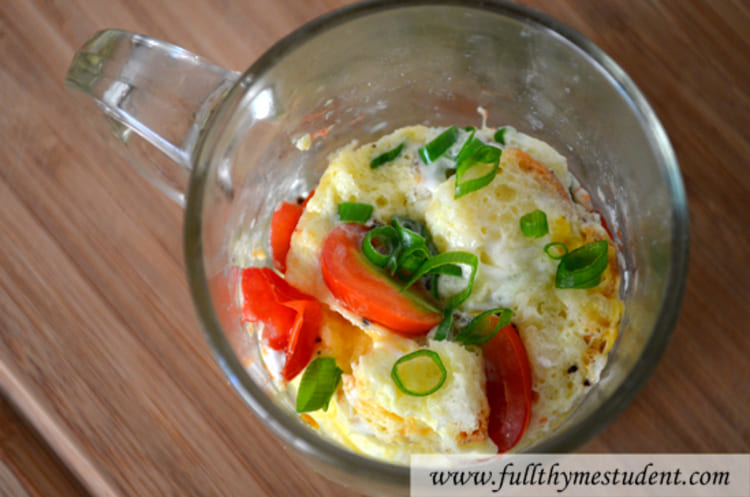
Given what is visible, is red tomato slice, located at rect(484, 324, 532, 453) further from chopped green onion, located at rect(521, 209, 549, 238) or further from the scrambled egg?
chopped green onion, located at rect(521, 209, 549, 238)

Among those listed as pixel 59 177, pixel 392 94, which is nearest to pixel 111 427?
pixel 59 177

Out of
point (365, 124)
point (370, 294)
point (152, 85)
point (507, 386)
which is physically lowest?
point (507, 386)

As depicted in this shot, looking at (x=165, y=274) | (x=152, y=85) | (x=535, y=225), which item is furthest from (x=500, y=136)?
→ (x=165, y=274)

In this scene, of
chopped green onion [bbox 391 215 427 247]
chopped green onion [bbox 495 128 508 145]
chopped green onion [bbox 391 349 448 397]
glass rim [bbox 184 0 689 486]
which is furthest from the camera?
chopped green onion [bbox 495 128 508 145]

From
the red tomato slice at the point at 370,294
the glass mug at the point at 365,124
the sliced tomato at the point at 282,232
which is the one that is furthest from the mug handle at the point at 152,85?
the red tomato slice at the point at 370,294

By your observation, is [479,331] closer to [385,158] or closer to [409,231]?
[409,231]

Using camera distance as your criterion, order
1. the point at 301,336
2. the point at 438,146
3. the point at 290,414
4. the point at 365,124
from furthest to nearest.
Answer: the point at 365,124 → the point at 438,146 → the point at 301,336 → the point at 290,414

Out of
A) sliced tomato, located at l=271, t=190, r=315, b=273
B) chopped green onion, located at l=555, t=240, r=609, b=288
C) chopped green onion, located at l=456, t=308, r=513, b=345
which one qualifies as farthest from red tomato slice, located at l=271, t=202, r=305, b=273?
chopped green onion, located at l=555, t=240, r=609, b=288

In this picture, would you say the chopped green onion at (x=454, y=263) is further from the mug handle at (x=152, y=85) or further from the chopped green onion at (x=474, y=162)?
the mug handle at (x=152, y=85)
